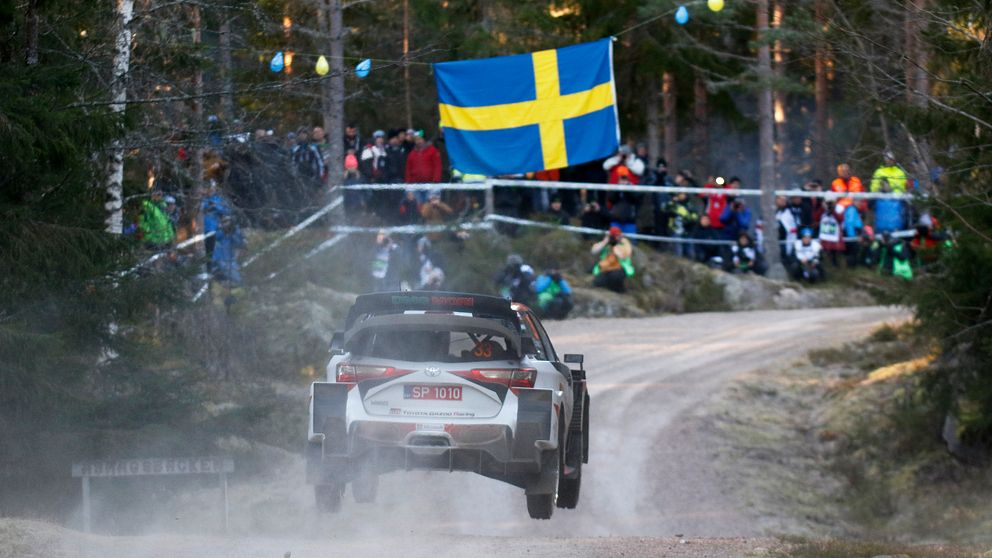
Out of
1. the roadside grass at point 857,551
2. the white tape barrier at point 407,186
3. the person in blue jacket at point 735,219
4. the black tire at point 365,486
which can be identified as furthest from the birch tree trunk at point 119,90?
the person in blue jacket at point 735,219

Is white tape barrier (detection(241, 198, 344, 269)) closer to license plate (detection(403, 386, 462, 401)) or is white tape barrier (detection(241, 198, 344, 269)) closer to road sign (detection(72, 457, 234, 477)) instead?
road sign (detection(72, 457, 234, 477))

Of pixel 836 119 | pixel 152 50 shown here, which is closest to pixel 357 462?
pixel 152 50

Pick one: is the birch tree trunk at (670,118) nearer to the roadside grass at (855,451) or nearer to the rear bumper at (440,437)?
the roadside grass at (855,451)

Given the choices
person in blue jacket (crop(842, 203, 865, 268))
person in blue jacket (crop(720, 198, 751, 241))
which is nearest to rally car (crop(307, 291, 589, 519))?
person in blue jacket (crop(720, 198, 751, 241))

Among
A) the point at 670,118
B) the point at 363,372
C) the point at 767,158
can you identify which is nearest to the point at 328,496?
the point at 363,372

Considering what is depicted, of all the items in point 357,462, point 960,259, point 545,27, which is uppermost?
point 545,27

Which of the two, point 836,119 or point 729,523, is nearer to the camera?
point 729,523

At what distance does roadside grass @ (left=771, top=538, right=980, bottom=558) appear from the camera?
12.8m

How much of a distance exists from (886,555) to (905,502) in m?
8.23

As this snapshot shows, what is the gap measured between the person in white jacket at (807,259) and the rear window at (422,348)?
20.8 m

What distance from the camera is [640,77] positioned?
3803 cm

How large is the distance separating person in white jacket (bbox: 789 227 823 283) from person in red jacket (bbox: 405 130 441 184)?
8715mm

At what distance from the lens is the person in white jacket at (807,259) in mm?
31775

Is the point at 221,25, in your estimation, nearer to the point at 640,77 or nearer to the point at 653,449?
the point at 653,449
